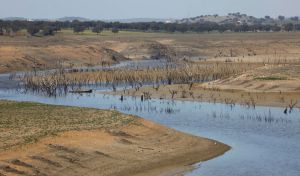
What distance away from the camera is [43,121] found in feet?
109

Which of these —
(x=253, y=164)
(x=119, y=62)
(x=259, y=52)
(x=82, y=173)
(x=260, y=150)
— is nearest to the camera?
(x=82, y=173)

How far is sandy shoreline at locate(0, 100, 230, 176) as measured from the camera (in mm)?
25406

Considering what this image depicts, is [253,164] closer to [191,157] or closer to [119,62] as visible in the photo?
[191,157]

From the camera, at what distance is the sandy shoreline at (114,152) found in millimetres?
25406

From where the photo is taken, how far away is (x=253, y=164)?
29.5 metres

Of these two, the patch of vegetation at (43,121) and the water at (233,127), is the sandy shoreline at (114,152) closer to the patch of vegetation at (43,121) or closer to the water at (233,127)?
the patch of vegetation at (43,121)

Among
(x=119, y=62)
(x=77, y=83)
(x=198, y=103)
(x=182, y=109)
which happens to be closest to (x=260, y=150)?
(x=182, y=109)

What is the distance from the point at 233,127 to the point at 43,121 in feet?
40.8

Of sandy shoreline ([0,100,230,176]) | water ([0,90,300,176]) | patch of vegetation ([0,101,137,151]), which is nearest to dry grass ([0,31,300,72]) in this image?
water ([0,90,300,176])

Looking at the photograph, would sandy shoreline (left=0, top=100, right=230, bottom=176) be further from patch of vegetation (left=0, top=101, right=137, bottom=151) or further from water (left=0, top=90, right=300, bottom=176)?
water (left=0, top=90, right=300, bottom=176)

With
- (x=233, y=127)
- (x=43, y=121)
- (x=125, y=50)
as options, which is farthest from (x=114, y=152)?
(x=125, y=50)

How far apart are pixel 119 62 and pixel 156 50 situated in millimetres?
16187

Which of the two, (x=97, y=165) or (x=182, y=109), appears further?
(x=182, y=109)

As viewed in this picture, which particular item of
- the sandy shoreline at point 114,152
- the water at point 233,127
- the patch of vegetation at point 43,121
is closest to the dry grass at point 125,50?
the water at point 233,127
